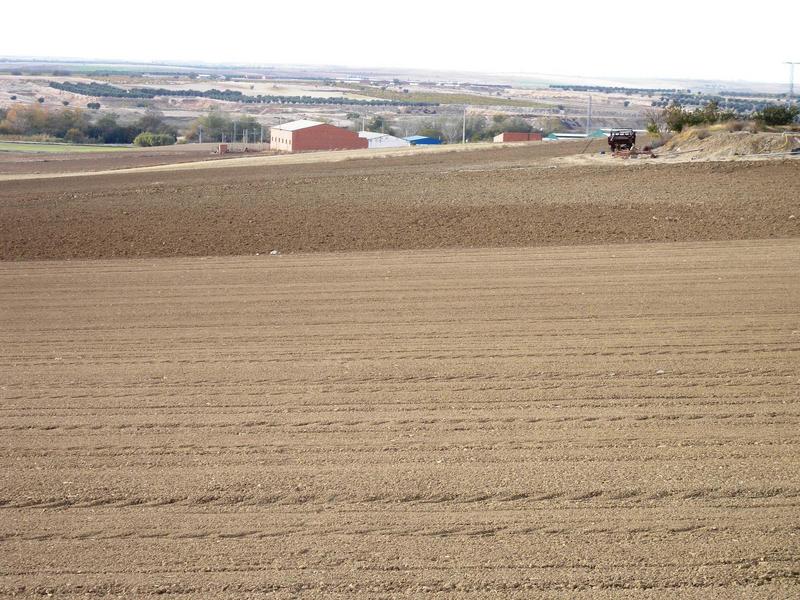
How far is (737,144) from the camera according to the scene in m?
39.2

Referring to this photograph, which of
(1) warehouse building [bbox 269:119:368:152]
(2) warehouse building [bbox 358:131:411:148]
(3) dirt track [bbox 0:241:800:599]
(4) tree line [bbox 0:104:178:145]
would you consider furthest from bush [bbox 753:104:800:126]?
(4) tree line [bbox 0:104:178:145]

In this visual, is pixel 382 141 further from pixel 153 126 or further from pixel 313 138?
pixel 153 126

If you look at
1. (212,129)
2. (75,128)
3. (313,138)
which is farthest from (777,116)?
(75,128)

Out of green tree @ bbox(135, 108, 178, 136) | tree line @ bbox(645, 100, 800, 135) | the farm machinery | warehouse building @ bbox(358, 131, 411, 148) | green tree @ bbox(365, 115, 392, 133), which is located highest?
tree line @ bbox(645, 100, 800, 135)

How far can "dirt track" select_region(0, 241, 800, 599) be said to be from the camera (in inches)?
284

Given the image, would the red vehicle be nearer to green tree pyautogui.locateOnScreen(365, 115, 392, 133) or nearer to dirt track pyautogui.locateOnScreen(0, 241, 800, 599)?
dirt track pyautogui.locateOnScreen(0, 241, 800, 599)

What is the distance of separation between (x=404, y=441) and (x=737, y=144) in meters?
32.5

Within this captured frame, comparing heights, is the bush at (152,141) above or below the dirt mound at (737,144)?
below

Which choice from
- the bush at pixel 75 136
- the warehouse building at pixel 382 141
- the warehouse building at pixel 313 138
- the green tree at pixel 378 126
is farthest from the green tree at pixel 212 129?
the warehouse building at pixel 313 138

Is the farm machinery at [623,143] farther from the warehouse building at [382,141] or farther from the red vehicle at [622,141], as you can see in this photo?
the warehouse building at [382,141]

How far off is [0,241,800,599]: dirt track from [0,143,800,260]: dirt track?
16.8ft

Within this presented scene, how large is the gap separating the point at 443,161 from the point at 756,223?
74.2 feet

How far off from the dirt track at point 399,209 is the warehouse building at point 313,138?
43432 mm

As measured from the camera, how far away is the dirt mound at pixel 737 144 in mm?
38281
